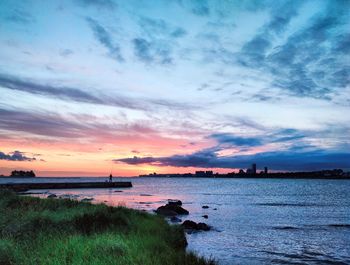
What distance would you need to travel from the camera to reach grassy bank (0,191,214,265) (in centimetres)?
1271

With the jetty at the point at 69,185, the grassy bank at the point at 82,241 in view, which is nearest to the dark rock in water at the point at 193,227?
the grassy bank at the point at 82,241

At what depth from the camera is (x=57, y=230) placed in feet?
58.9

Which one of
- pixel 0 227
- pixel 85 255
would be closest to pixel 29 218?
pixel 0 227

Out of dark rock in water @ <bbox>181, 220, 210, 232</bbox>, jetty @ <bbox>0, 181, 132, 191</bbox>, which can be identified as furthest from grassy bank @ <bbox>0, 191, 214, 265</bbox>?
jetty @ <bbox>0, 181, 132, 191</bbox>

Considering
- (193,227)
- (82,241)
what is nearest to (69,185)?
(193,227)

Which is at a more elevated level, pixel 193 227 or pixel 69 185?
pixel 69 185

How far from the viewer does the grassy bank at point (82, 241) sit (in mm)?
12711

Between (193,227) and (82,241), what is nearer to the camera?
(82,241)

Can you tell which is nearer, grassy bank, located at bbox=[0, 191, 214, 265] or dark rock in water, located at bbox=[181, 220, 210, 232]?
grassy bank, located at bbox=[0, 191, 214, 265]

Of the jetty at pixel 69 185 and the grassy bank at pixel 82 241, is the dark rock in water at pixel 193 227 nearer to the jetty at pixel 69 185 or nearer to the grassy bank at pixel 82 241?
the grassy bank at pixel 82 241

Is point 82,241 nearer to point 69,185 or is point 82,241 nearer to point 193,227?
point 193,227

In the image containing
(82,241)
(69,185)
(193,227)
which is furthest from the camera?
(69,185)

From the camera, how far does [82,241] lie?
49.4 feet

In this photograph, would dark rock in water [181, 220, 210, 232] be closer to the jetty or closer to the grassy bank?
the grassy bank
